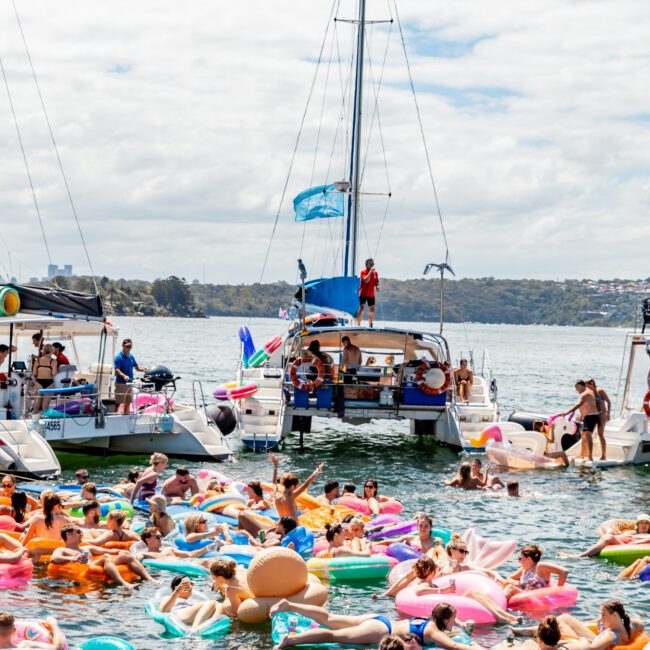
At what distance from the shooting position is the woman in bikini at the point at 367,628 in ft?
37.3

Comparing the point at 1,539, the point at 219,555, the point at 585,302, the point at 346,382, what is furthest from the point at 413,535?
the point at 585,302

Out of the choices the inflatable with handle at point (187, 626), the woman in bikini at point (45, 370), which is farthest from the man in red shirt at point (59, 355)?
the inflatable with handle at point (187, 626)

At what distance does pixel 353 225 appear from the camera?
109 ft

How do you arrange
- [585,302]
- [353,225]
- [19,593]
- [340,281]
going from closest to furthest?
[19,593] < [340,281] < [353,225] < [585,302]

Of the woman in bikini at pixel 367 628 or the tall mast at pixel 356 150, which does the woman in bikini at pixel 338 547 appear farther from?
the tall mast at pixel 356 150

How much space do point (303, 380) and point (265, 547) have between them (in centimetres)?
1036

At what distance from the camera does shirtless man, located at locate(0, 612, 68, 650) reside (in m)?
10.3

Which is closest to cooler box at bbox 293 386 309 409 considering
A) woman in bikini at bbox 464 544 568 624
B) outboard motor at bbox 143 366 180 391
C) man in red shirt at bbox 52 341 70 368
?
outboard motor at bbox 143 366 180 391

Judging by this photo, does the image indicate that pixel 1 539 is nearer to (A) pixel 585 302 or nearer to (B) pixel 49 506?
(B) pixel 49 506

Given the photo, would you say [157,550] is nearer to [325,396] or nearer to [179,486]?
[179,486]

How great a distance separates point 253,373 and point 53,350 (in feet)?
28.3

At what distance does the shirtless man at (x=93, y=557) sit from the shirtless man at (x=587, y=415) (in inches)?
507

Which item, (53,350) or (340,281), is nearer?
(53,350)

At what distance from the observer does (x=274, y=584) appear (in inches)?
489
